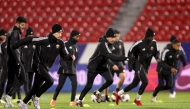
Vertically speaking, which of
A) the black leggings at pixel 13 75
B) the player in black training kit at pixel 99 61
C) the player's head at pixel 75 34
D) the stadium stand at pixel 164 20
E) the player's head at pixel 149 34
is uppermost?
the stadium stand at pixel 164 20

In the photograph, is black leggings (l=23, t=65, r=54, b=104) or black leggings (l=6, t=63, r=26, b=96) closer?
black leggings (l=23, t=65, r=54, b=104)

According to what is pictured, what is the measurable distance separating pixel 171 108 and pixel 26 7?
16.2 metres

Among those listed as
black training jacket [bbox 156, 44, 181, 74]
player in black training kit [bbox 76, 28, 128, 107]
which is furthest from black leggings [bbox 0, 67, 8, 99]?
black training jacket [bbox 156, 44, 181, 74]

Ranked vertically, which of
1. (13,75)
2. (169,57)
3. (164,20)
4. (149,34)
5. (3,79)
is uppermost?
(164,20)

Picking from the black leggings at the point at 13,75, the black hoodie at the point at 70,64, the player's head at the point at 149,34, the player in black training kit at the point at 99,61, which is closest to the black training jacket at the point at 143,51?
the player's head at the point at 149,34

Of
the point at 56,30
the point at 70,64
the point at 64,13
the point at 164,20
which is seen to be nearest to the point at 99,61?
the point at 70,64

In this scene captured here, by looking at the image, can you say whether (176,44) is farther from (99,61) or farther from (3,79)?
(3,79)

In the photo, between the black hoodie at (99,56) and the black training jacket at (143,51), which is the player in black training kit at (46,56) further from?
the black training jacket at (143,51)

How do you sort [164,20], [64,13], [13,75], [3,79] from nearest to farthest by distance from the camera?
[13,75]
[3,79]
[164,20]
[64,13]

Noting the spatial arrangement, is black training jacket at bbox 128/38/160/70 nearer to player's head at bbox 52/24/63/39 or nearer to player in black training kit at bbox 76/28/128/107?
player in black training kit at bbox 76/28/128/107

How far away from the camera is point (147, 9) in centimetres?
2742

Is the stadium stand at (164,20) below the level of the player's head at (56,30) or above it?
above

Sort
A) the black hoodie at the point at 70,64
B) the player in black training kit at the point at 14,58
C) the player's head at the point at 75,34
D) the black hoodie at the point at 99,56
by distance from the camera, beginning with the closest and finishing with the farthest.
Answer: the player in black training kit at the point at 14,58 < the black hoodie at the point at 99,56 < the player's head at the point at 75,34 < the black hoodie at the point at 70,64

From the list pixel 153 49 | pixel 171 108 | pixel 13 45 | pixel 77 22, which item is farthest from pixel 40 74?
pixel 77 22
